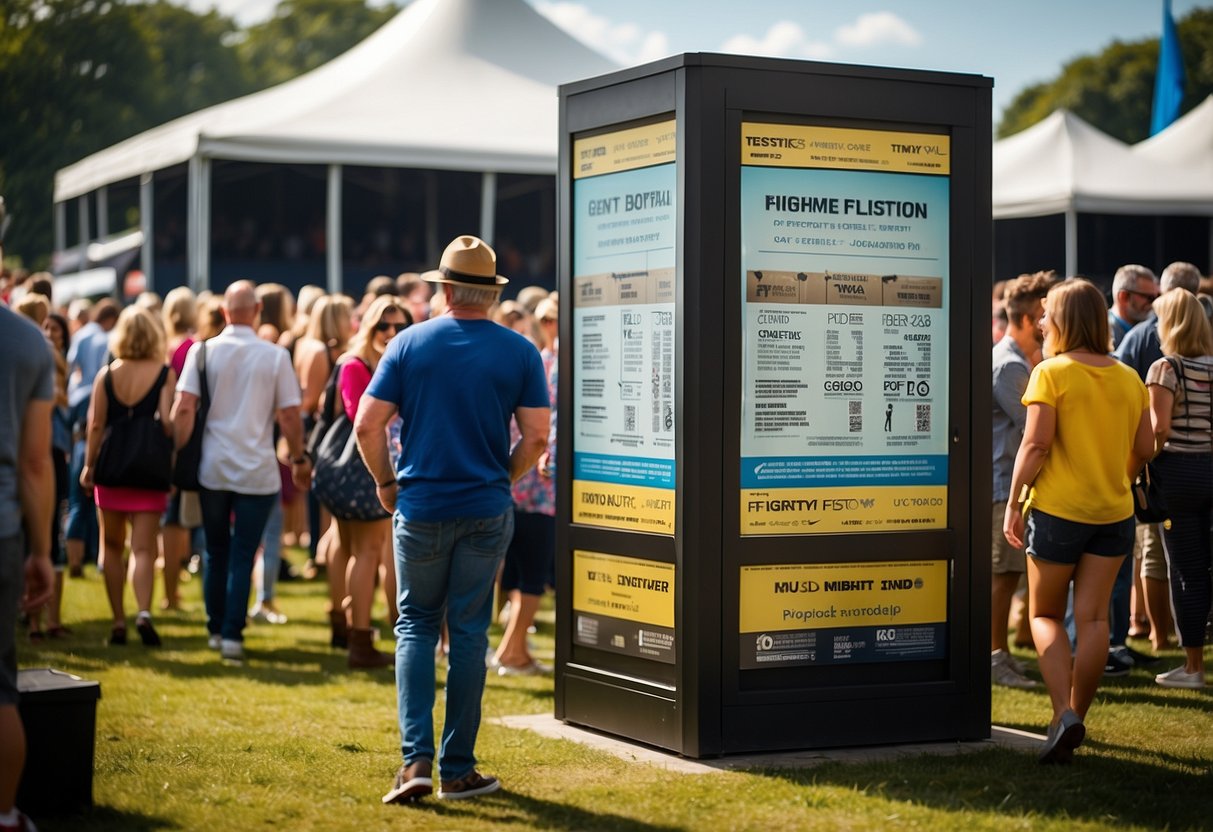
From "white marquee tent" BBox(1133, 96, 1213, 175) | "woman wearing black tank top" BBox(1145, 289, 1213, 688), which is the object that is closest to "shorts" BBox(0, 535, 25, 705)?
"woman wearing black tank top" BBox(1145, 289, 1213, 688)

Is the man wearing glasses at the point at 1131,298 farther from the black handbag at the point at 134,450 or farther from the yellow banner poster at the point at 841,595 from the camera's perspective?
the black handbag at the point at 134,450

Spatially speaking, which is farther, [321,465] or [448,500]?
[321,465]

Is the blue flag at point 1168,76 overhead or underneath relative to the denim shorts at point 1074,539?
overhead

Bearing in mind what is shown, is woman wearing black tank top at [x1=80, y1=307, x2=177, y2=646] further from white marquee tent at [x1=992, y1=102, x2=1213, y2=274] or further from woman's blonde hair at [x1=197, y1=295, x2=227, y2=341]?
white marquee tent at [x1=992, y1=102, x2=1213, y2=274]

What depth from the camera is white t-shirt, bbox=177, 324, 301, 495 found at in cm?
947

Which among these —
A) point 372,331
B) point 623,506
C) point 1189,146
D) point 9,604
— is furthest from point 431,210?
point 9,604

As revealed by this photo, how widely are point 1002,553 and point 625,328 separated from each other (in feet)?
10.2

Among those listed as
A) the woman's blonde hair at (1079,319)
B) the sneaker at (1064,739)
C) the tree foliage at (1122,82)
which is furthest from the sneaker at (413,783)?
the tree foliage at (1122,82)

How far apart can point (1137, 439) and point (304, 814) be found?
12.1 feet

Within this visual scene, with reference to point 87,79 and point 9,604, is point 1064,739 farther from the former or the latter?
point 87,79

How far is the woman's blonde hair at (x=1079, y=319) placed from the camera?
6676 mm

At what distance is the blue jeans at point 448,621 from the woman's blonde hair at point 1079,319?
A: 2.45 metres

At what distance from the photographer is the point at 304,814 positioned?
227 inches

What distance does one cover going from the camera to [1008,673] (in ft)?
28.9
